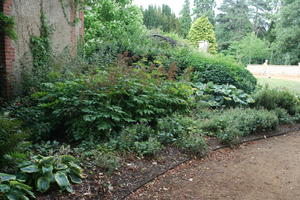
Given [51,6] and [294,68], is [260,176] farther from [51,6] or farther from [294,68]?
[294,68]

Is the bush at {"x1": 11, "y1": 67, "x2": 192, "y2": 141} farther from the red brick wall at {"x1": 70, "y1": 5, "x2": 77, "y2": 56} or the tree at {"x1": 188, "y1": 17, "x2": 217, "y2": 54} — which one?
the tree at {"x1": 188, "y1": 17, "x2": 217, "y2": 54}

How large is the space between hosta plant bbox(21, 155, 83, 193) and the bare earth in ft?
2.20

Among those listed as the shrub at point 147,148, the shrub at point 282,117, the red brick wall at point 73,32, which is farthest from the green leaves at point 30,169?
the red brick wall at point 73,32

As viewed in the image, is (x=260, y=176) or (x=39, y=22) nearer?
(x=260, y=176)

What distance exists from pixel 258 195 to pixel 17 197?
2.63m

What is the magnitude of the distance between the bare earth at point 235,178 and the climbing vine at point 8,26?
459 cm

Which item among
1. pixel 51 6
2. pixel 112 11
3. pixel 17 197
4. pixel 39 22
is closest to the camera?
pixel 17 197

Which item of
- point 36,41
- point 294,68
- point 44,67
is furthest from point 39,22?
point 294,68

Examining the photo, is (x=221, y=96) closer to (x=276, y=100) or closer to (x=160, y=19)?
(x=276, y=100)

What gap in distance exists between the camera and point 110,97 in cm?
441

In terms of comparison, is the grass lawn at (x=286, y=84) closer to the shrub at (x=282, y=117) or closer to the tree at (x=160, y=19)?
the shrub at (x=282, y=117)

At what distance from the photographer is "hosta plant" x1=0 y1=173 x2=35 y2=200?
6.76 feet

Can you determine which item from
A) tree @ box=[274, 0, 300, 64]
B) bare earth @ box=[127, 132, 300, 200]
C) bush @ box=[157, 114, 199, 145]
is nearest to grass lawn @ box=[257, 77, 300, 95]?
tree @ box=[274, 0, 300, 64]

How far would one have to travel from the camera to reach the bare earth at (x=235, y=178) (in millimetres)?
3025
